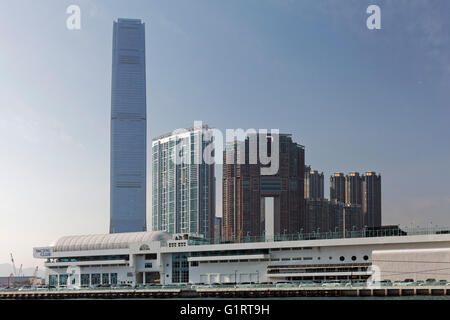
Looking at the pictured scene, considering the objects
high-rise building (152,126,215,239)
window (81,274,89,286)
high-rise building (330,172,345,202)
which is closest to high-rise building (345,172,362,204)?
Answer: high-rise building (330,172,345,202)

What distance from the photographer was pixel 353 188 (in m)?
108

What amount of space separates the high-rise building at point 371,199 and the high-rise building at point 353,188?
3.23 feet

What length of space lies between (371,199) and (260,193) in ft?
83.5

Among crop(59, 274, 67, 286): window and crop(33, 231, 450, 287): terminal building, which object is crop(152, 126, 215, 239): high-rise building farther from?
crop(59, 274, 67, 286): window

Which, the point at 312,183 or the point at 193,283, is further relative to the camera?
the point at 312,183

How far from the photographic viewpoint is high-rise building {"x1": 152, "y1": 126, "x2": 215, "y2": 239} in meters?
96.4

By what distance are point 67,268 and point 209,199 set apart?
44823mm

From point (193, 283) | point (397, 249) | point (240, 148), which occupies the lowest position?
point (193, 283)

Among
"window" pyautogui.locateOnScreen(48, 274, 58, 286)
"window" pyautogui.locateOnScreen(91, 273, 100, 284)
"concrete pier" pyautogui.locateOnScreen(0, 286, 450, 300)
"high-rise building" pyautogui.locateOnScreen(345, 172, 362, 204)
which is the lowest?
"window" pyautogui.locateOnScreen(48, 274, 58, 286)

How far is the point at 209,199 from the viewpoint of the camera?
10656cm

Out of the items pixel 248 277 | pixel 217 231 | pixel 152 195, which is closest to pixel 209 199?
pixel 217 231

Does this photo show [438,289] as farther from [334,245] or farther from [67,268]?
[67,268]

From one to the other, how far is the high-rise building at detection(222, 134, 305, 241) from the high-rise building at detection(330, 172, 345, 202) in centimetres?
1031

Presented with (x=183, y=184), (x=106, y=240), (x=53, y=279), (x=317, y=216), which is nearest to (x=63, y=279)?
(x=53, y=279)
